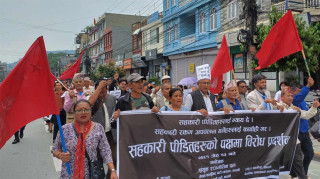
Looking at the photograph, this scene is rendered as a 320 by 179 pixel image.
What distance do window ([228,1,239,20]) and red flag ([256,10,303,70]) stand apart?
12.6m

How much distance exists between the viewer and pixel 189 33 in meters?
23.3

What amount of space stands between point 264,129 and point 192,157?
49.3 inches

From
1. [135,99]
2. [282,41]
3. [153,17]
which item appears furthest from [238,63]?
[153,17]

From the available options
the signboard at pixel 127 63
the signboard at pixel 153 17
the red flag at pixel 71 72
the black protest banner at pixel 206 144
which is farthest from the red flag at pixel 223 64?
the signboard at pixel 127 63

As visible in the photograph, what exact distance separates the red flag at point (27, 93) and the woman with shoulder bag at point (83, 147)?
374 mm

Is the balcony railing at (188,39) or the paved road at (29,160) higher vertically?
the balcony railing at (188,39)

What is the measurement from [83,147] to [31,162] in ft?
13.4

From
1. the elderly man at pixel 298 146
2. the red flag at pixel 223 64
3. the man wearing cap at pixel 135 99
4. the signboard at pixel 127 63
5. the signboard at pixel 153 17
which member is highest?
the signboard at pixel 153 17

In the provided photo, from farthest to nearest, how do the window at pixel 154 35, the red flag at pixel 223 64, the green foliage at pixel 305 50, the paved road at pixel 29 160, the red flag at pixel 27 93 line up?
the window at pixel 154 35, the green foliage at pixel 305 50, the paved road at pixel 29 160, the red flag at pixel 223 64, the red flag at pixel 27 93

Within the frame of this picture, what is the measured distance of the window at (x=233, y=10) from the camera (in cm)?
1694

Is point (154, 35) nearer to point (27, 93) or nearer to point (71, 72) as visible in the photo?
point (71, 72)

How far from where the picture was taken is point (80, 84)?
17.6 feet

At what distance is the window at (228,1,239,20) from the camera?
667 inches

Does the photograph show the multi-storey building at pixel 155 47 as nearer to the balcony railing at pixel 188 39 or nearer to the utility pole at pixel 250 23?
the balcony railing at pixel 188 39
